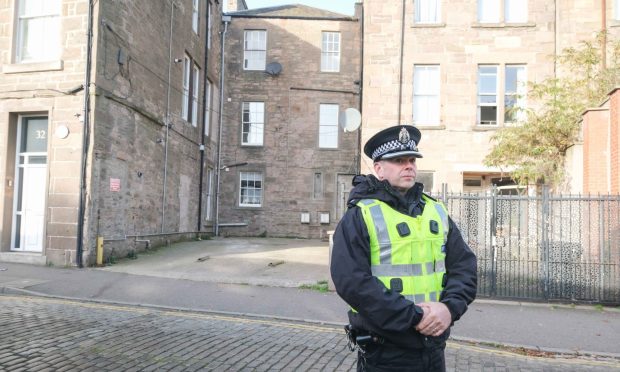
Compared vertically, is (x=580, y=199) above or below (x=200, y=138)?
below

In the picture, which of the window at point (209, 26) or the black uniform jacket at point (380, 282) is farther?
the window at point (209, 26)

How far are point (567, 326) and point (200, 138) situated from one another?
15.2 meters

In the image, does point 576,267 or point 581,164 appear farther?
point 581,164

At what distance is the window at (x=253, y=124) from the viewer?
22.2 meters

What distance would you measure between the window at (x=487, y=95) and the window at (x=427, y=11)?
234 cm

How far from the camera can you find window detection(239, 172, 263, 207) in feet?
72.2

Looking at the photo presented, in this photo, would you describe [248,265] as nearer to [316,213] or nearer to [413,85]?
Answer: [413,85]

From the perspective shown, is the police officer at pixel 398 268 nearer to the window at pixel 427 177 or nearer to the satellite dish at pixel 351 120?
the window at pixel 427 177

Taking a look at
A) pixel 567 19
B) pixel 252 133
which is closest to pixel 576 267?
pixel 567 19

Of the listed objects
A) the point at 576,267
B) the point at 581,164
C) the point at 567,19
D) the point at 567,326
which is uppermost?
the point at 567,19

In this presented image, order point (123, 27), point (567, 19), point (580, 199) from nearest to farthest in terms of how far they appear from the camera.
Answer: point (580, 199) < point (123, 27) < point (567, 19)

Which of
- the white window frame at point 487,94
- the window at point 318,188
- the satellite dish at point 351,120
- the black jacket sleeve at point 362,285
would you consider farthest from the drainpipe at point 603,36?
the black jacket sleeve at point 362,285

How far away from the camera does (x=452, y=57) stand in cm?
1591

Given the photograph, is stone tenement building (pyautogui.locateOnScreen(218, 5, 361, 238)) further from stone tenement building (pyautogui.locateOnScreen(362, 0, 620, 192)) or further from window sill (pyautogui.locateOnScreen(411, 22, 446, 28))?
window sill (pyautogui.locateOnScreen(411, 22, 446, 28))
